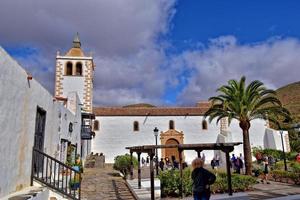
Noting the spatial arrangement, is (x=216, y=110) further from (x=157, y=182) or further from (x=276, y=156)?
(x=276, y=156)

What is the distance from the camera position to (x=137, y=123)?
31.9m

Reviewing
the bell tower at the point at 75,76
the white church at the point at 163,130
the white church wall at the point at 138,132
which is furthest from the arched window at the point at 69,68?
the white church wall at the point at 138,132

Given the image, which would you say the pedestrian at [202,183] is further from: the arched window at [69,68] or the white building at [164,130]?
the white building at [164,130]

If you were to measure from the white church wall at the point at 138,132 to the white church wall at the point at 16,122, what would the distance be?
71.2 feet

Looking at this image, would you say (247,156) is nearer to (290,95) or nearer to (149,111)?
(149,111)

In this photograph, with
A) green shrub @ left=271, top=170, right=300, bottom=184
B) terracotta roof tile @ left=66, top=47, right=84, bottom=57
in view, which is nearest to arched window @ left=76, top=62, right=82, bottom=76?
Result: terracotta roof tile @ left=66, top=47, right=84, bottom=57

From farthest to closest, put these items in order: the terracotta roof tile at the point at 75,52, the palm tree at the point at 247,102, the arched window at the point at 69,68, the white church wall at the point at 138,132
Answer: the white church wall at the point at 138,132
the terracotta roof tile at the point at 75,52
the arched window at the point at 69,68
the palm tree at the point at 247,102

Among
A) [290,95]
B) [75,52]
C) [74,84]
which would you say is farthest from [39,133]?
[290,95]

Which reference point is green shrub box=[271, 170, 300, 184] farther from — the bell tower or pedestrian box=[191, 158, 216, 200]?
the bell tower

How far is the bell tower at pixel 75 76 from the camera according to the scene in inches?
1048

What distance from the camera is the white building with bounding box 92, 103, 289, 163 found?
31.0 metres

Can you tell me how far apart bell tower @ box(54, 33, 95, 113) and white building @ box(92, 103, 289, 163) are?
4727 mm

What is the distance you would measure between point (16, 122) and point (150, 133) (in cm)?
2470

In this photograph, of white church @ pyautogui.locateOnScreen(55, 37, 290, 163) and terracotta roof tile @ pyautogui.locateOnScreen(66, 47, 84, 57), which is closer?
terracotta roof tile @ pyautogui.locateOnScreen(66, 47, 84, 57)
